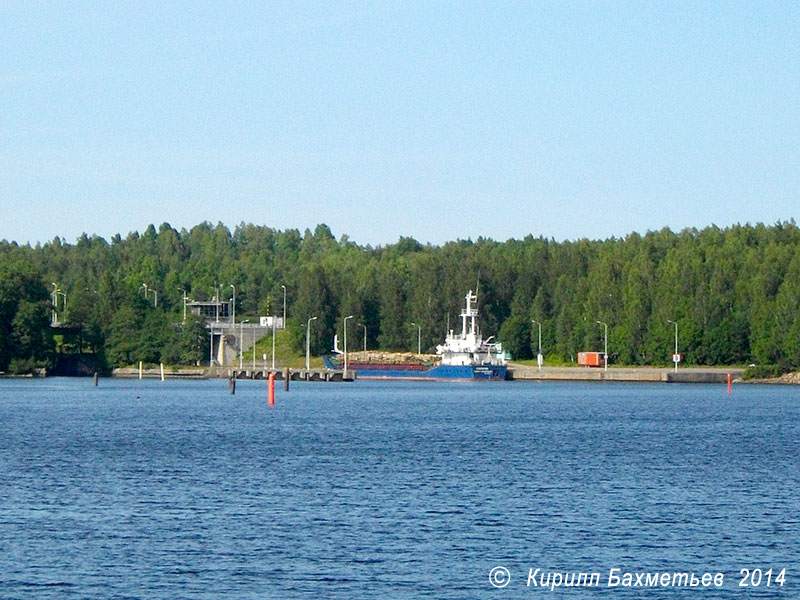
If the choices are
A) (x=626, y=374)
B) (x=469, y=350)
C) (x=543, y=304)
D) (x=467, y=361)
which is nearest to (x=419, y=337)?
(x=543, y=304)

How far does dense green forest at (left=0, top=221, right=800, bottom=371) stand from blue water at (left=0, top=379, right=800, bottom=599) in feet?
244

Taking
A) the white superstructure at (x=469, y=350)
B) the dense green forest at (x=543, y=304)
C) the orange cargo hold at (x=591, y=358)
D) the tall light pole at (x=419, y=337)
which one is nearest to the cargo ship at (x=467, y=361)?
the white superstructure at (x=469, y=350)

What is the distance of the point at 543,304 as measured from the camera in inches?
6594

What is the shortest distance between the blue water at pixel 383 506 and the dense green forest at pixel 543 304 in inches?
2927

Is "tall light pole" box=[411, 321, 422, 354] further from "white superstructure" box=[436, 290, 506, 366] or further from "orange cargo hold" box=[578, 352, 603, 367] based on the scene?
"orange cargo hold" box=[578, 352, 603, 367]

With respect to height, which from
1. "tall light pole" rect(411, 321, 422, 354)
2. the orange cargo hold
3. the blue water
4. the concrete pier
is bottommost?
the blue water

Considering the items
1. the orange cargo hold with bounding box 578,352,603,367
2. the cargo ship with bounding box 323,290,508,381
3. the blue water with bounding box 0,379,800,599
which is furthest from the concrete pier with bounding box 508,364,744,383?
the blue water with bounding box 0,379,800,599

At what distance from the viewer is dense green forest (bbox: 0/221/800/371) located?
14538 centimetres

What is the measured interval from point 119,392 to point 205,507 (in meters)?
83.7

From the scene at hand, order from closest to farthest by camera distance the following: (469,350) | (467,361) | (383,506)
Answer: (383,506) → (469,350) → (467,361)

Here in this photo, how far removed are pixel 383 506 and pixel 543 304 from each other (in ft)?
435

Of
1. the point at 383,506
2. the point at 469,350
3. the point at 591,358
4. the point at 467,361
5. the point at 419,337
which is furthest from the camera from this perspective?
the point at 419,337

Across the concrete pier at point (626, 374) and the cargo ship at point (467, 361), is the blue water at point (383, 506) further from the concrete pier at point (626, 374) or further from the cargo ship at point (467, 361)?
the cargo ship at point (467, 361)

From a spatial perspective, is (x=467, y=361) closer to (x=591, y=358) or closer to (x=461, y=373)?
(x=461, y=373)
